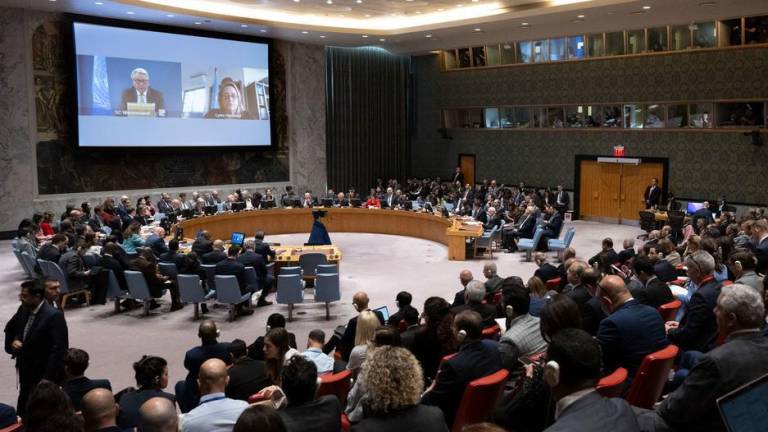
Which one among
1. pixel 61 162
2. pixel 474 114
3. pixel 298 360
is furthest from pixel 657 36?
pixel 298 360

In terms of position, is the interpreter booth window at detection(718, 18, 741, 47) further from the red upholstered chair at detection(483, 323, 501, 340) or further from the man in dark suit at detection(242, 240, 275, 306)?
the red upholstered chair at detection(483, 323, 501, 340)

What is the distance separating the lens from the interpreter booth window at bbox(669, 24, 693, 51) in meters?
18.1

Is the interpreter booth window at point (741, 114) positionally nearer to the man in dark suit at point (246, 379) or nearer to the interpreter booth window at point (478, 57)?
the interpreter booth window at point (478, 57)

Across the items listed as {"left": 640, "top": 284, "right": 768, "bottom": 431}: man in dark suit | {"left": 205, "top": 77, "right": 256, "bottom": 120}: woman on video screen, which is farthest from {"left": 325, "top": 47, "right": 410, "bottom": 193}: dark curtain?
{"left": 640, "top": 284, "right": 768, "bottom": 431}: man in dark suit

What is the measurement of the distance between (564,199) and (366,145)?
827 centimetres

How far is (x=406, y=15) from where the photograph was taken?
66.5 ft

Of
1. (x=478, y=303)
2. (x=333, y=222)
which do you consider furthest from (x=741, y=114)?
(x=478, y=303)

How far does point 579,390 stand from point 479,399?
173 centimetres

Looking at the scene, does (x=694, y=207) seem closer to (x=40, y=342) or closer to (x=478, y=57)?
(x=478, y=57)

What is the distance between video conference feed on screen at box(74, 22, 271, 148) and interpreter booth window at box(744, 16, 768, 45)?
13.6 meters

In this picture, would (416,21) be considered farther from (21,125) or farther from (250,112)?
(21,125)

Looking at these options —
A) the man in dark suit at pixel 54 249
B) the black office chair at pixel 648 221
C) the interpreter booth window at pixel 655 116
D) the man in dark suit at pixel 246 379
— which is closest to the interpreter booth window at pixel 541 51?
the interpreter booth window at pixel 655 116

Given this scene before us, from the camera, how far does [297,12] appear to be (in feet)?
63.3

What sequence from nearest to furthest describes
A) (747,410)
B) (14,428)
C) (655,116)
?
(747,410) < (14,428) < (655,116)
